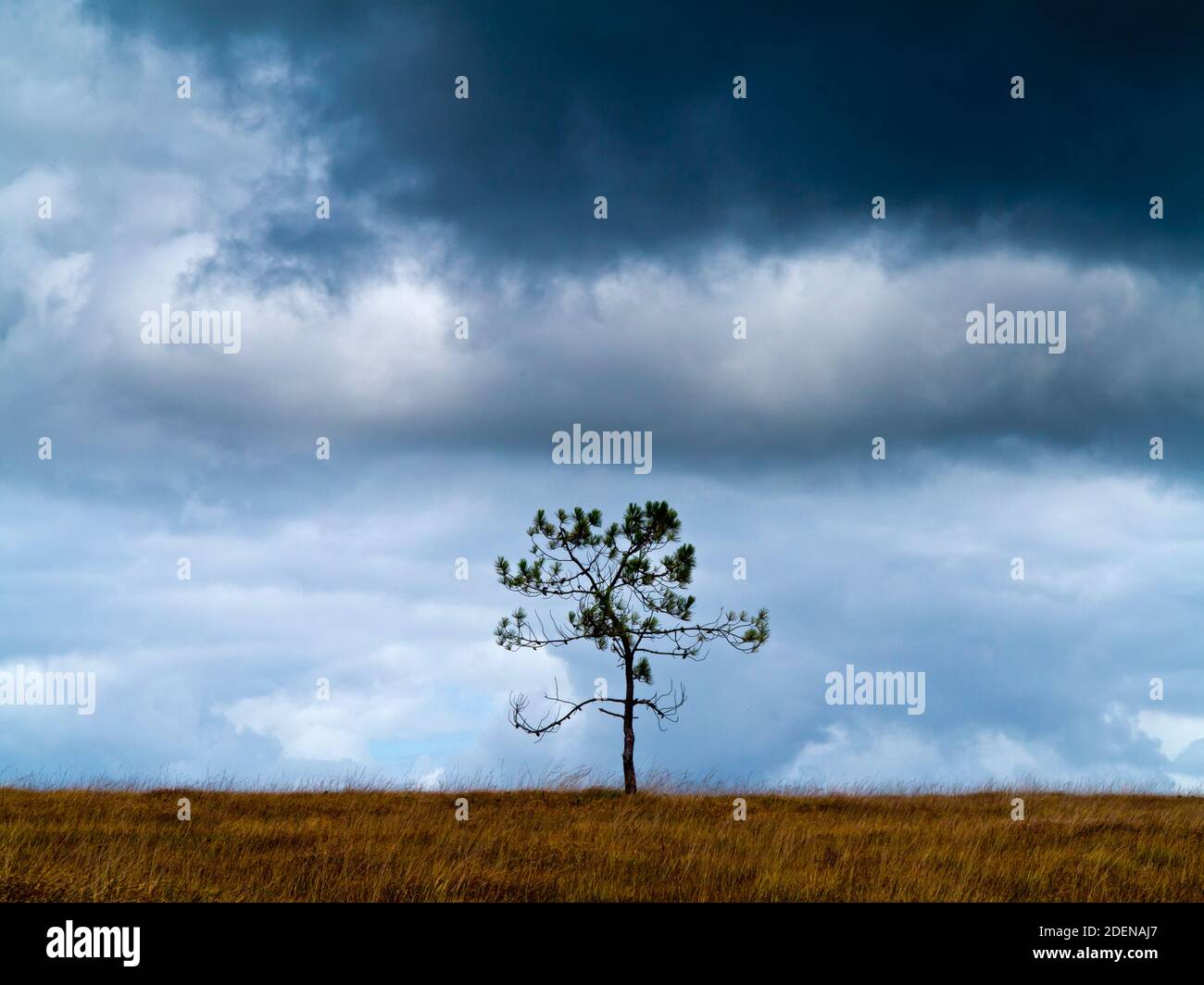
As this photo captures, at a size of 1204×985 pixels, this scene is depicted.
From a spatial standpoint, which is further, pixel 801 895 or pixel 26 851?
pixel 26 851

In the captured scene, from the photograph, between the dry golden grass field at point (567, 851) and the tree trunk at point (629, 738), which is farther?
the tree trunk at point (629, 738)

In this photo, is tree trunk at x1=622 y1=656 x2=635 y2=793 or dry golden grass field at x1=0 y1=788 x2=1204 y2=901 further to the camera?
tree trunk at x1=622 y1=656 x2=635 y2=793

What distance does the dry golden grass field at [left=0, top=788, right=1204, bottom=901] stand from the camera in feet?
41.4

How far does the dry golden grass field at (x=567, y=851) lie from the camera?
1261 centimetres

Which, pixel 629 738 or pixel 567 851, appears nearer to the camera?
pixel 567 851

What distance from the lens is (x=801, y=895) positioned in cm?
1274

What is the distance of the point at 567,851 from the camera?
1500 cm
